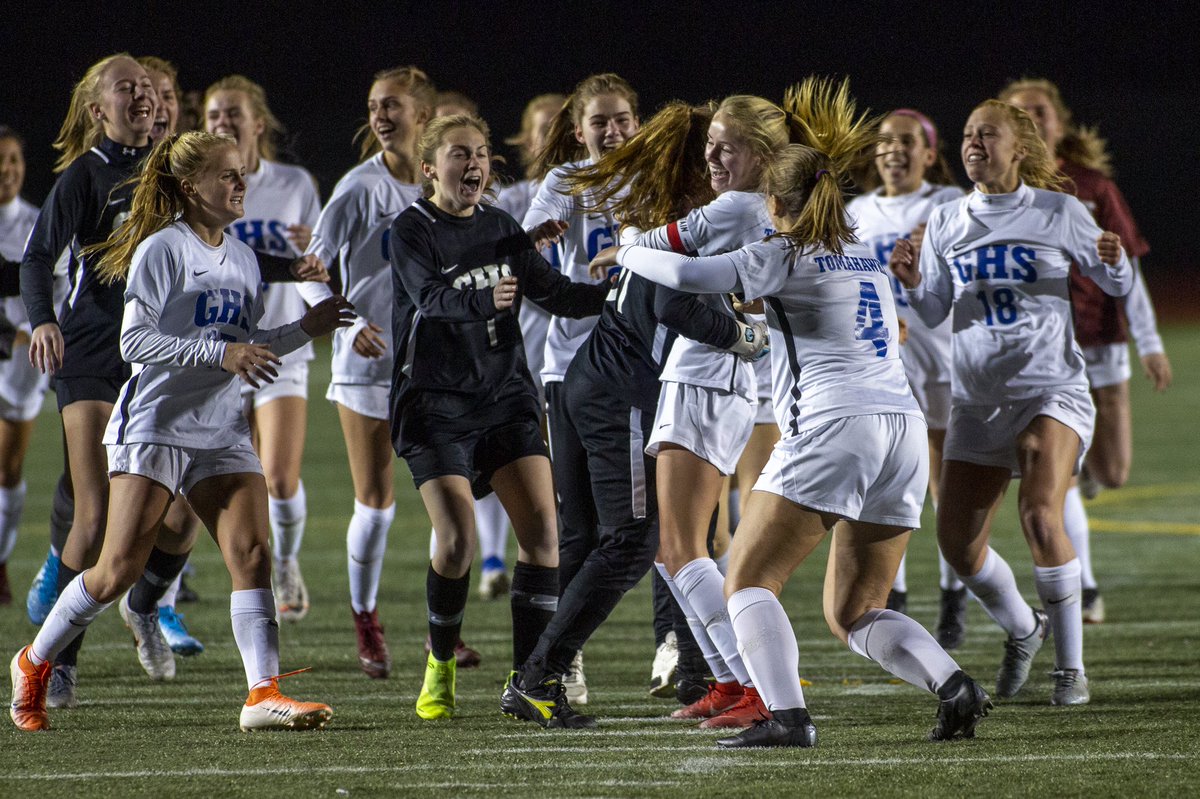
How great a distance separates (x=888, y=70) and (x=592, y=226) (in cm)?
2236

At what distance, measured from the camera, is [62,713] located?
5102 millimetres

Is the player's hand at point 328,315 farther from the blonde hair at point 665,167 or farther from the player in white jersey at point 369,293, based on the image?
the player in white jersey at point 369,293

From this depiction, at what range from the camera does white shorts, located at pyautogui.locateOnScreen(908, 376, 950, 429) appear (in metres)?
6.77

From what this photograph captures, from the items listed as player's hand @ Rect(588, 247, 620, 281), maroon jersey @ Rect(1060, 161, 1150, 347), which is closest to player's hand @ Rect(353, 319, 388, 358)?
player's hand @ Rect(588, 247, 620, 281)

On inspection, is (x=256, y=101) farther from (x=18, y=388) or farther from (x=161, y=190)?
(x=161, y=190)

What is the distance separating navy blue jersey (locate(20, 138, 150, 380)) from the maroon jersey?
4.11 meters

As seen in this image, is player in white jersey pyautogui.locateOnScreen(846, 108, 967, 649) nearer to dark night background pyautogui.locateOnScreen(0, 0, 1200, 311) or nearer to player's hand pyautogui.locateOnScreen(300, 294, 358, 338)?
player's hand pyautogui.locateOnScreen(300, 294, 358, 338)

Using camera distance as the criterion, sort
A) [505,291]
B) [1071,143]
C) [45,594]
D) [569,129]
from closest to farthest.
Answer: [505,291] < [569,129] < [45,594] < [1071,143]

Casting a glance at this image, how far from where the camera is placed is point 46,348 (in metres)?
4.99

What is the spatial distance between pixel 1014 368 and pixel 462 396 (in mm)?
1798

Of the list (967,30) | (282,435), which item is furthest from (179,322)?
(967,30)

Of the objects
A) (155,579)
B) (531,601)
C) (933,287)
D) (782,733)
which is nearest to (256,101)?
(155,579)

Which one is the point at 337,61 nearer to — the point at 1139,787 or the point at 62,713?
the point at 62,713

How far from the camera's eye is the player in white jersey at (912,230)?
6680 millimetres
